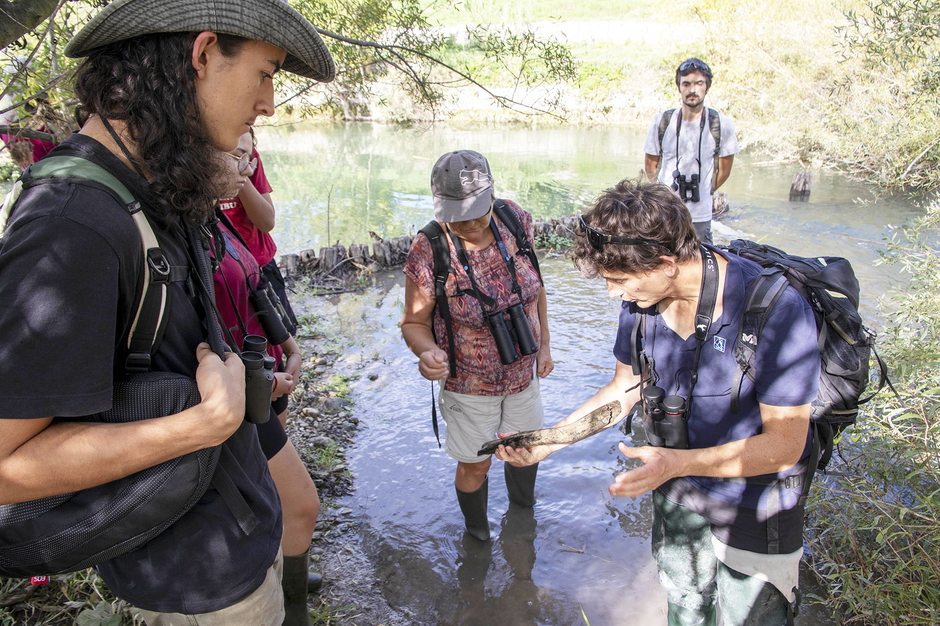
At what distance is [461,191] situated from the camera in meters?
2.60

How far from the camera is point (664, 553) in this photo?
7.12 feet

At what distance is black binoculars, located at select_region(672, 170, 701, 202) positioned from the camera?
15.2ft

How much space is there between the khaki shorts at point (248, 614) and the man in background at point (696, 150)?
406 cm

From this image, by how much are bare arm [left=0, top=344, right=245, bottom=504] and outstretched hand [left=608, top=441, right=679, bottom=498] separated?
3.78 ft

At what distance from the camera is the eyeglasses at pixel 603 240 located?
180 cm

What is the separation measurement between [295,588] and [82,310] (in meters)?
1.65

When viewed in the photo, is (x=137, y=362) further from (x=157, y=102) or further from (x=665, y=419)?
(x=665, y=419)

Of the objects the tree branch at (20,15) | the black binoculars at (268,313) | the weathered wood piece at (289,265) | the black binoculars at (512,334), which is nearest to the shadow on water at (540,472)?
the weathered wood piece at (289,265)

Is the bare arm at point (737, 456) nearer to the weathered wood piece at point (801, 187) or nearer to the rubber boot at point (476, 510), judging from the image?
the rubber boot at point (476, 510)

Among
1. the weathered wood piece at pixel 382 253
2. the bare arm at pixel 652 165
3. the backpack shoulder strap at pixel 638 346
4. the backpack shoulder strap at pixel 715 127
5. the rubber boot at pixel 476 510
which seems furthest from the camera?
the weathered wood piece at pixel 382 253

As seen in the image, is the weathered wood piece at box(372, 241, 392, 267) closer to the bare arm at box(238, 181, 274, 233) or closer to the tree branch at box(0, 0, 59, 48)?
the bare arm at box(238, 181, 274, 233)

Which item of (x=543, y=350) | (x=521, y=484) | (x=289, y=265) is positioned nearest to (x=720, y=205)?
(x=289, y=265)

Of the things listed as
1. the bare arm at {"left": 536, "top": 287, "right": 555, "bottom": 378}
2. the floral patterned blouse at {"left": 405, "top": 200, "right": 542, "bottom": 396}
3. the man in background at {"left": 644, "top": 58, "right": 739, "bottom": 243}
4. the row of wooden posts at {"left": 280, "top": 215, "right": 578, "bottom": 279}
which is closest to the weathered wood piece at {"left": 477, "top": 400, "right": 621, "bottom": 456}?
the floral patterned blouse at {"left": 405, "top": 200, "right": 542, "bottom": 396}

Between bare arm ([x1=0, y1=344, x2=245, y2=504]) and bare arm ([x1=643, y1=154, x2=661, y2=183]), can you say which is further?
bare arm ([x1=643, y1=154, x2=661, y2=183])
